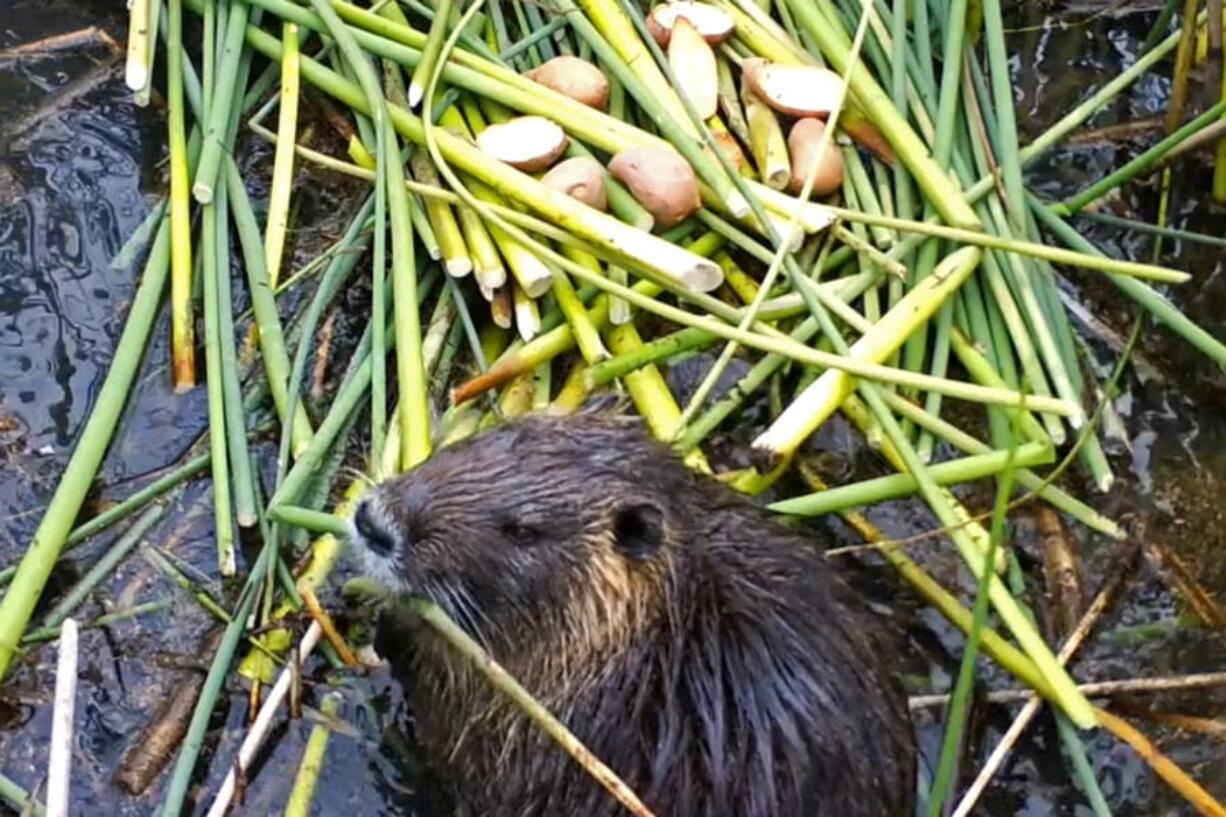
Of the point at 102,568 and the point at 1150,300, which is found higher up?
the point at 1150,300

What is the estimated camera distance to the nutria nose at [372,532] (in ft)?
8.77

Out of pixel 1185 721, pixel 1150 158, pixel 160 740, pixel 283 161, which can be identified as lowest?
pixel 160 740

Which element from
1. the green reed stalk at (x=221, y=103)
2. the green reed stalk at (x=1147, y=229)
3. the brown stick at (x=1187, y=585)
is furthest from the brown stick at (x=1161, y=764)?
the green reed stalk at (x=221, y=103)

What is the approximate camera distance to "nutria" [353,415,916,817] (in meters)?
2.56

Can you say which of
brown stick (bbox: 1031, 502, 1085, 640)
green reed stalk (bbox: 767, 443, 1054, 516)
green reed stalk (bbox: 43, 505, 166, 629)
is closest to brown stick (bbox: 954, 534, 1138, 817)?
brown stick (bbox: 1031, 502, 1085, 640)

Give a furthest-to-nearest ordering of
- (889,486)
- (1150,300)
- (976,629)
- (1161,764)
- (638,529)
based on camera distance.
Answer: (1150,300) → (889,486) → (1161,764) → (638,529) → (976,629)

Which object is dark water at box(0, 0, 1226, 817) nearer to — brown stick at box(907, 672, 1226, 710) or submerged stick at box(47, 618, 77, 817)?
brown stick at box(907, 672, 1226, 710)

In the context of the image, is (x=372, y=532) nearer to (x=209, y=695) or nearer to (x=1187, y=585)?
(x=209, y=695)

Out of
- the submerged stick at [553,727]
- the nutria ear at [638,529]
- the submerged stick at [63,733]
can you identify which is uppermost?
the nutria ear at [638,529]

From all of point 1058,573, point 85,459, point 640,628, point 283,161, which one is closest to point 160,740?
point 85,459

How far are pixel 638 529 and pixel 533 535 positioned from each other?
155 millimetres

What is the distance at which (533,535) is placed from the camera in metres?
2.65

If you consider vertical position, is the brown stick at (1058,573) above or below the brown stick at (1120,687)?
above

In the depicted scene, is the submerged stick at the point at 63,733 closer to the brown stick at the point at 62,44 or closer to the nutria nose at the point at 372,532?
the nutria nose at the point at 372,532
